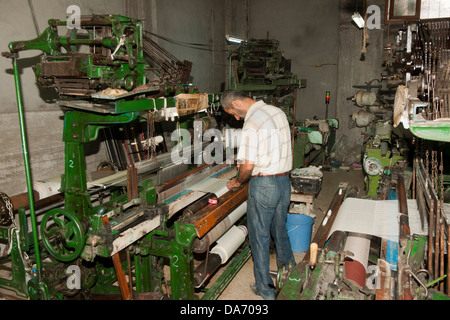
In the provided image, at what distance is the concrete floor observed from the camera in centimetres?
354

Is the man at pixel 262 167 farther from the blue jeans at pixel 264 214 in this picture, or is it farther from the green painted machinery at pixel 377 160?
the green painted machinery at pixel 377 160

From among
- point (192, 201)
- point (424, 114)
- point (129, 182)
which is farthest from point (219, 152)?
point (424, 114)

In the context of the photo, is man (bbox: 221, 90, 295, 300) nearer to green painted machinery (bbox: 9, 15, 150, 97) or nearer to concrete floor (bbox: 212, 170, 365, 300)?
concrete floor (bbox: 212, 170, 365, 300)

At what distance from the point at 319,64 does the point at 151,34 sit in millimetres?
5162

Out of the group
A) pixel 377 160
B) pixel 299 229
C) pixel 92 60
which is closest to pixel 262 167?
pixel 299 229

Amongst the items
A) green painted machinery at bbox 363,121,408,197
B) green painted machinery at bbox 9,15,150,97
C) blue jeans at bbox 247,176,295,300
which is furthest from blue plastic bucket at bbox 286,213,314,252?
green painted machinery at bbox 9,15,150,97

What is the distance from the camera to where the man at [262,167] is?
9.92 ft

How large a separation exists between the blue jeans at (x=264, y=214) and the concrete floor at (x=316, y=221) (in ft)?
1.14

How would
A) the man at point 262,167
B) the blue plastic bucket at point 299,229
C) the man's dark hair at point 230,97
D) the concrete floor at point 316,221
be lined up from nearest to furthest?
the man at point 262,167 → the man's dark hair at point 230,97 → the concrete floor at point 316,221 → the blue plastic bucket at point 299,229

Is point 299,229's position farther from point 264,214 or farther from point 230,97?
point 230,97

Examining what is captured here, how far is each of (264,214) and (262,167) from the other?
1.41ft

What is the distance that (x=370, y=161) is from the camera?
5.16 metres

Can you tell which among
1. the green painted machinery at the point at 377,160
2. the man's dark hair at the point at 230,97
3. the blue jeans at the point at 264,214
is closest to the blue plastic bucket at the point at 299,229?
the blue jeans at the point at 264,214

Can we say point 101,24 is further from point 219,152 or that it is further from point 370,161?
point 370,161
